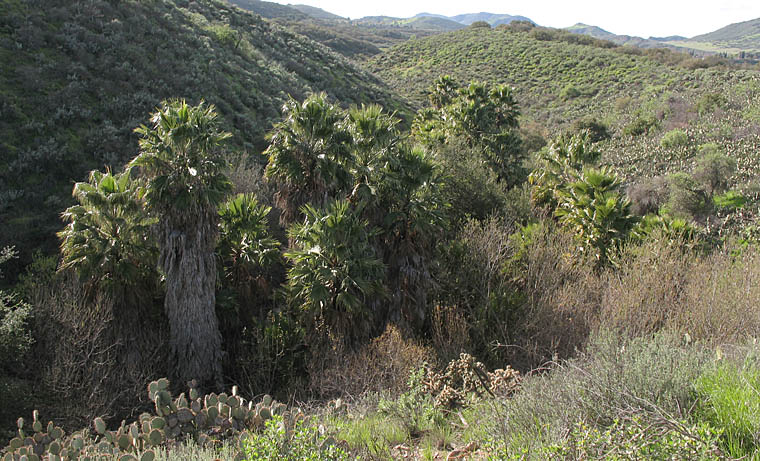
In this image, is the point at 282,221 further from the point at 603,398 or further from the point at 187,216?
the point at 603,398

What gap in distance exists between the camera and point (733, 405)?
4105 mm

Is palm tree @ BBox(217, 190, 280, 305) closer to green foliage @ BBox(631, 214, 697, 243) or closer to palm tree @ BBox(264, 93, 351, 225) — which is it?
palm tree @ BBox(264, 93, 351, 225)

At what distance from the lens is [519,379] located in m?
7.10

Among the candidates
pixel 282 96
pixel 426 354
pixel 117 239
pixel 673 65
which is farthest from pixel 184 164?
pixel 673 65

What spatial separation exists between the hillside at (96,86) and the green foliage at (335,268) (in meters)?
9.00

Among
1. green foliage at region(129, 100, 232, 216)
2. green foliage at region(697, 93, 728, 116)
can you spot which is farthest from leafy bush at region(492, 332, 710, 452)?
green foliage at region(697, 93, 728, 116)

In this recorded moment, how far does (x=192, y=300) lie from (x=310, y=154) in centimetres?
432

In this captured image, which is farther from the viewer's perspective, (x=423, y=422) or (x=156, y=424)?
(x=423, y=422)

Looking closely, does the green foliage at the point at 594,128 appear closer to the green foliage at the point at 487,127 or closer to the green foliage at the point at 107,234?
the green foliage at the point at 487,127

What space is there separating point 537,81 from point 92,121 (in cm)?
5158

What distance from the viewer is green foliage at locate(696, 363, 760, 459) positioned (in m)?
3.81

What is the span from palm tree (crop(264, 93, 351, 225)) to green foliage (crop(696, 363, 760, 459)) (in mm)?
8133

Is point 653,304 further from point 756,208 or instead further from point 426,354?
point 756,208

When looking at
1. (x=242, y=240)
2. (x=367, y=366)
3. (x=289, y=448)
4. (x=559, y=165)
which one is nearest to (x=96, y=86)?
(x=242, y=240)
